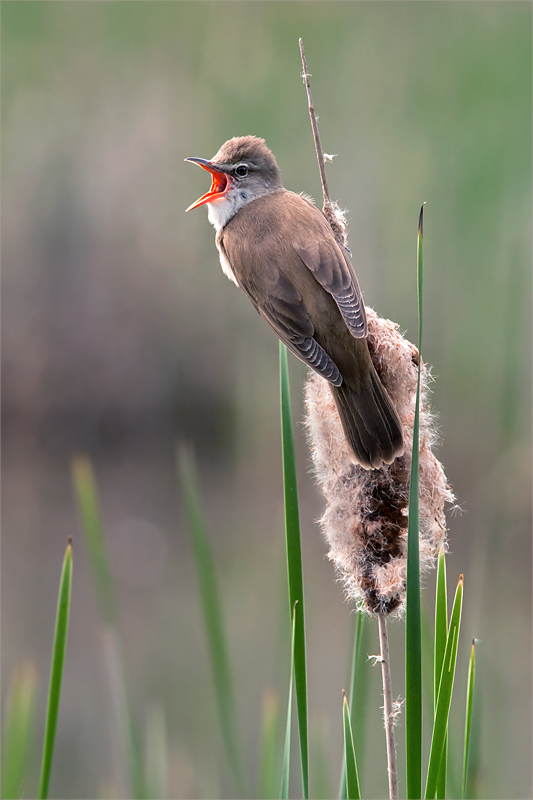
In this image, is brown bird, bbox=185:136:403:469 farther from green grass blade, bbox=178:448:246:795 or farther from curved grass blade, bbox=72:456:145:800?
curved grass blade, bbox=72:456:145:800

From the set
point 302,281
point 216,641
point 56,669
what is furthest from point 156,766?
point 302,281

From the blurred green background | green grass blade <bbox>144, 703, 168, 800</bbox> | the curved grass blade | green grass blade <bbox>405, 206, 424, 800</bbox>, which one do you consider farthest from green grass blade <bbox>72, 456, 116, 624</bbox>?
the blurred green background

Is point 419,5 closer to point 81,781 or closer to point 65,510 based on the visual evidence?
point 65,510

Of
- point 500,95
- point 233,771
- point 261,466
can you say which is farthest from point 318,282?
point 261,466

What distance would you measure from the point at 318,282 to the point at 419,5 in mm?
4870

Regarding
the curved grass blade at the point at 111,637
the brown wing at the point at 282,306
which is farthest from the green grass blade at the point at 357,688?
the brown wing at the point at 282,306

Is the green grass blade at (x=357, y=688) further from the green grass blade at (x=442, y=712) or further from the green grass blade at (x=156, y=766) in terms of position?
the green grass blade at (x=156, y=766)

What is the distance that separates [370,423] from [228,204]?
1.06 m

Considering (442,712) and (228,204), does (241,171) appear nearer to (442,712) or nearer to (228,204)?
(228,204)

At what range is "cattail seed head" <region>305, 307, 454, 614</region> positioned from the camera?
4.82 feet

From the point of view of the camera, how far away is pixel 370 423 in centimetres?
162

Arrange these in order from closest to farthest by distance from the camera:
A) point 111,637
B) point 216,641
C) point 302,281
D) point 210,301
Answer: point 216,641, point 111,637, point 302,281, point 210,301

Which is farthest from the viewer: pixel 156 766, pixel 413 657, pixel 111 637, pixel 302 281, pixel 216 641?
pixel 302 281

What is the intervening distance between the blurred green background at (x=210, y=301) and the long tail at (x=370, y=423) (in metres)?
2.75
